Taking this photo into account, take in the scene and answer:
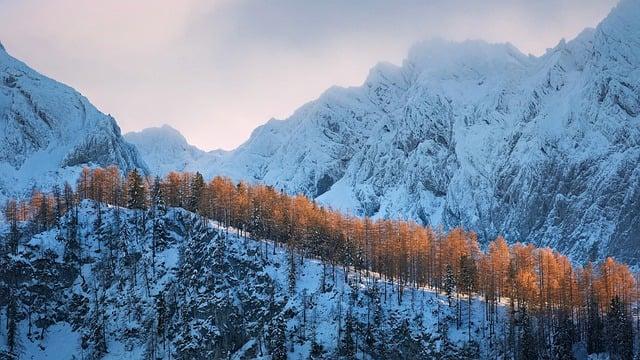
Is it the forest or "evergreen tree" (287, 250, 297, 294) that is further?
"evergreen tree" (287, 250, 297, 294)

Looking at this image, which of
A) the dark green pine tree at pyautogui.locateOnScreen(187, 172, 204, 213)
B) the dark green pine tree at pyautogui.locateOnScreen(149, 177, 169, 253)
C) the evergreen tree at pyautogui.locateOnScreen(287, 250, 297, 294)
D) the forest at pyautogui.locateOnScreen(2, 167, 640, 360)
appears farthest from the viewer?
the dark green pine tree at pyautogui.locateOnScreen(187, 172, 204, 213)

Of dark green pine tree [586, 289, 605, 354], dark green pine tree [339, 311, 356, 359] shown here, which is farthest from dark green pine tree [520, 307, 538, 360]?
dark green pine tree [339, 311, 356, 359]

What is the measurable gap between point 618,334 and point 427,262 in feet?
137

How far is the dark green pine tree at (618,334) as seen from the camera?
111m

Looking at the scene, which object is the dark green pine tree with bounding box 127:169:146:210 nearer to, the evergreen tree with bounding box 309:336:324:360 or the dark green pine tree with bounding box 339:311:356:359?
the evergreen tree with bounding box 309:336:324:360

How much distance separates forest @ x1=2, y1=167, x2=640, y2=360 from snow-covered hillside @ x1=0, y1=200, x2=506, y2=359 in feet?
10.2

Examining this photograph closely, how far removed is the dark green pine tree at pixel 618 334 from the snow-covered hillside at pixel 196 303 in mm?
20020

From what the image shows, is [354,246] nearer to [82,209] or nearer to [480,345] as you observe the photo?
[480,345]

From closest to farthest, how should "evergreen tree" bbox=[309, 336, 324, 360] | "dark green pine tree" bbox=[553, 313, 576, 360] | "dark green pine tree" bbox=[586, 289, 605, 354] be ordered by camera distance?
1. "dark green pine tree" bbox=[553, 313, 576, 360]
2. "evergreen tree" bbox=[309, 336, 324, 360]
3. "dark green pine tree" bbox=[586, 289, 605, 354]

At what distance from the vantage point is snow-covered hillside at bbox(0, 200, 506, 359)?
385ft

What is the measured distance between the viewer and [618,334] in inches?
4405

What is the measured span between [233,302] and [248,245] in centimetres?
1602

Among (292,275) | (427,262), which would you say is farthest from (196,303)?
(427,262)

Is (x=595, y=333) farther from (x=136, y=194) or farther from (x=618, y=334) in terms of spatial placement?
(x=136, y=194)
